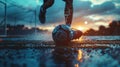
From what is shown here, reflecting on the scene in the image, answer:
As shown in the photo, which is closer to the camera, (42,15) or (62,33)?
(42,15)

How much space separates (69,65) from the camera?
9352mm

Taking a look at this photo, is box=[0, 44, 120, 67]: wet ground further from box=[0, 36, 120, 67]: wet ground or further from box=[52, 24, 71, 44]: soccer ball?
box=[52, 24, 71, 44]: soccer ball

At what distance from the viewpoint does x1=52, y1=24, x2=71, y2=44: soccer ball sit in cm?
1748

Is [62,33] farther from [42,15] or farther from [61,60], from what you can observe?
[61,60]

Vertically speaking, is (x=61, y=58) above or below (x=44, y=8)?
below

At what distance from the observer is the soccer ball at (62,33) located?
17478 millimetres

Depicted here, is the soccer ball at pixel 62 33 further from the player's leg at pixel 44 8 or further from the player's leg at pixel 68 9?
the player's leg at pixel 44 8

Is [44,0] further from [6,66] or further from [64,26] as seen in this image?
[6,66]

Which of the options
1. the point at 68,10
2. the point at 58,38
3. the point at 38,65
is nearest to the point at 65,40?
the point at 58,38

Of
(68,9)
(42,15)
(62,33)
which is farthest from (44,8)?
(62,33)

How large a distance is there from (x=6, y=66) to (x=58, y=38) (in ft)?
29.7

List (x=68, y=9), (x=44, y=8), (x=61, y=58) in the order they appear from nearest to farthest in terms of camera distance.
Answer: (x=61, y=58) < (x=44, y=8) < (x=68, y=9)

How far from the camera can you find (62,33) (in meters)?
17.6

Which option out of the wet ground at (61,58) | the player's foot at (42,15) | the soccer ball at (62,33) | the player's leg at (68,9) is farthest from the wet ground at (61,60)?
the soccer ball at (62,33)
